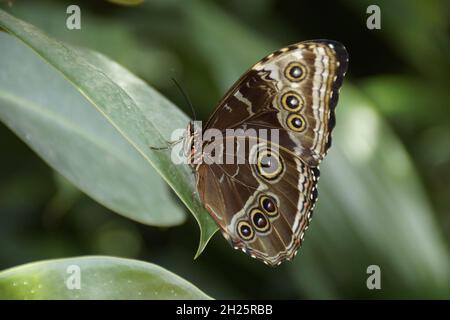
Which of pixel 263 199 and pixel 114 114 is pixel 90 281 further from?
pixel 263 199

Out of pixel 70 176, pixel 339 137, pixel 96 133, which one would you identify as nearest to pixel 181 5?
pixel 339 137

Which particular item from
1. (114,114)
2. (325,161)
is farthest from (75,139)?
(325,161)

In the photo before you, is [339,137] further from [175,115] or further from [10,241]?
[10,241]

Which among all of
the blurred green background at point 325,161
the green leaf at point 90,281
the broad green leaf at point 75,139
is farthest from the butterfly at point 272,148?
the blurred green background at point 325,161

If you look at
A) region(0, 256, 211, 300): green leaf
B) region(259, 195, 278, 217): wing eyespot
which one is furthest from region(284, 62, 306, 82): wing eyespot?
region(0, 256, 211, 300): green leaf

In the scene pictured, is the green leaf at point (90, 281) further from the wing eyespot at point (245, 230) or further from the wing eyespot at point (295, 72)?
the wing eyespot at point (295, 72)

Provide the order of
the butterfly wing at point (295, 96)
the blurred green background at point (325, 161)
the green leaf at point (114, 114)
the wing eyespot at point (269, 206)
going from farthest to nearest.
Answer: the blurred green background at point (325, 161) < the wing eyespot at point (269, 206) < the butterfly wing at point (295, 96) < the green leaf at point (114, 114)

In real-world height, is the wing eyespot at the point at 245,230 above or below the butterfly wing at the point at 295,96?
below

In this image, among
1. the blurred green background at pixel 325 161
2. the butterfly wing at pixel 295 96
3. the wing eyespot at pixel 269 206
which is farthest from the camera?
the blurred green background at pixel 325 161

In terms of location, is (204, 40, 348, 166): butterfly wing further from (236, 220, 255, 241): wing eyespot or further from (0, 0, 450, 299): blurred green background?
(0, 0, 450, 299): blurred green background

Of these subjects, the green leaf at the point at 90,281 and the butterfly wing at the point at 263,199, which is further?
the butterfly wing at the point at 263,199
